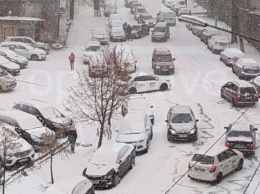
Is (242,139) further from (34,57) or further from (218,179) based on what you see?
(34,57)

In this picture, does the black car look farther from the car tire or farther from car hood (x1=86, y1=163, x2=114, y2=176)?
car hood (x1=86, y1=163, x2=114, y2=176)

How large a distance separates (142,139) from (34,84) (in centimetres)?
1292

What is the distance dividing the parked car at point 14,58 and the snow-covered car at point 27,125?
1357 centimetres

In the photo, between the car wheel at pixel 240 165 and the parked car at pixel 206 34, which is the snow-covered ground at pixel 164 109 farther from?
the parked car at pixel 206 34

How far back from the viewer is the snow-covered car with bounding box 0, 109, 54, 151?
2662 cm

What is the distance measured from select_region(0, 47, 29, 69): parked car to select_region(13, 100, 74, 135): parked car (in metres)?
11.6

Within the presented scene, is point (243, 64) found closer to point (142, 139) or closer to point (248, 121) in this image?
point (248, 121)

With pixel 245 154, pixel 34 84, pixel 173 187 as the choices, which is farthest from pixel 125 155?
pixel 34 84

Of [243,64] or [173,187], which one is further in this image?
[243,64]

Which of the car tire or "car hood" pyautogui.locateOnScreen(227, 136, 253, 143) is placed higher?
"car hood" pyautogui.locateOnScreen(227, 136, 253, 143)

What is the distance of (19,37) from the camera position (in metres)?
48.0

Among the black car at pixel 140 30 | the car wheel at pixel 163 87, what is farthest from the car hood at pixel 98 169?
the black car at pixel 140 30

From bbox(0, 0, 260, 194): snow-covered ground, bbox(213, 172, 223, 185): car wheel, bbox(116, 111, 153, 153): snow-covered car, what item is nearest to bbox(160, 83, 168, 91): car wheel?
bbox(0, 0, 260, 194): snow-covered ground

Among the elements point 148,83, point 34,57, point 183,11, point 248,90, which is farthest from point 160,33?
point 248,90
